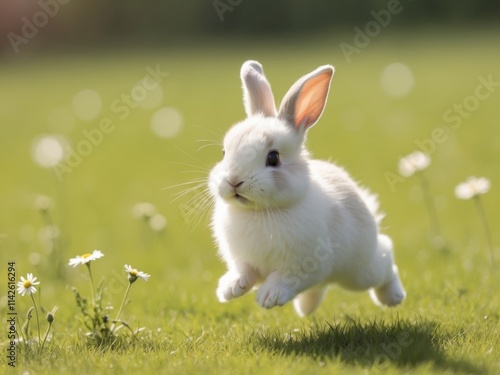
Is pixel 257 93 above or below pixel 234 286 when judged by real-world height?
above

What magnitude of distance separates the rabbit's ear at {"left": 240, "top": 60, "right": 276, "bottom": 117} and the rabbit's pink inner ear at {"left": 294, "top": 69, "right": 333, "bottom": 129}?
19cm

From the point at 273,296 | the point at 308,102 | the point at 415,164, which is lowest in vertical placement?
the point at 273,296

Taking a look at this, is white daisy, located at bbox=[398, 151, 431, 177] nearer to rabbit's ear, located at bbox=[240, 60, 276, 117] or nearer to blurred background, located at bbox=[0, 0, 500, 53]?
rabbit's ear, located at bbox=[240, 60, 276, 117]

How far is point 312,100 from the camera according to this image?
4.47 metres

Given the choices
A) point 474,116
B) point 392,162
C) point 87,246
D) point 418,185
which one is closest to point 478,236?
point 418,185

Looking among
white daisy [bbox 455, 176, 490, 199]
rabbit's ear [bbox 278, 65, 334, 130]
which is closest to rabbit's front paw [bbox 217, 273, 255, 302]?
rabbit's ear [bbox 278, 65, 334, 130]

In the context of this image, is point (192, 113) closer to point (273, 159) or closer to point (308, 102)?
point (308, 102)

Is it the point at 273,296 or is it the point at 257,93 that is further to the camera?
the point at 257,93

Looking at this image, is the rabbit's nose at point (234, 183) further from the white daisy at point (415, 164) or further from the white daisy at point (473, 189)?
the white daisy at point (415, 164)

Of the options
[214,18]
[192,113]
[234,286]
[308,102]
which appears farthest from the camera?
[214,18]

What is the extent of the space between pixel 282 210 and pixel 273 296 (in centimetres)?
45

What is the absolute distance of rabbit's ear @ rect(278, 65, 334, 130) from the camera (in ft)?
14.5

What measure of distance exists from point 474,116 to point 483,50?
6.75 meters

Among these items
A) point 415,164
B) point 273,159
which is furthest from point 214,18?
point 273,159
